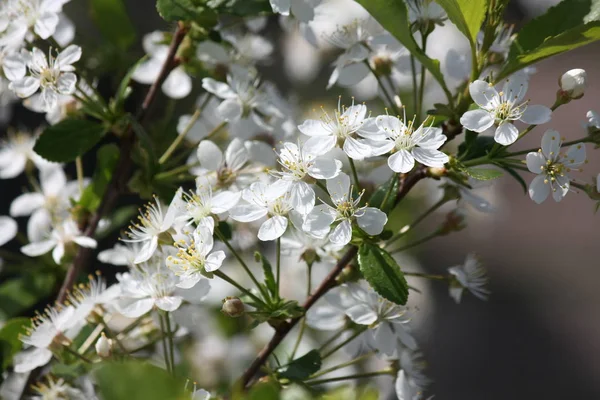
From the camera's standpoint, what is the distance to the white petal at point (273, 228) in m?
0.70

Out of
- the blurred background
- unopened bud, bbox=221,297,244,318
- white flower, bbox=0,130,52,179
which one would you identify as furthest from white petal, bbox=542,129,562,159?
the blurred background

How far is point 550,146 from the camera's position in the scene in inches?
28.1

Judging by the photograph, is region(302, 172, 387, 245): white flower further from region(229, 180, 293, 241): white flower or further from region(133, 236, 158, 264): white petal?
region(133, 236, 158, 264): white petal

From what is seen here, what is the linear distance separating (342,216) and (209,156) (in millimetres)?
222

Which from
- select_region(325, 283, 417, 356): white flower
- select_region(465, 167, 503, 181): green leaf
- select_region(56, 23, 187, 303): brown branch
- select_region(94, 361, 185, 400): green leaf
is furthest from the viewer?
select_region(56, 23, 187, 303): brown branch

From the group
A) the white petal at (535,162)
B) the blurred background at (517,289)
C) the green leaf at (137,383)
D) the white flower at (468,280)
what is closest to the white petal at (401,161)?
the white petal at (535,162)

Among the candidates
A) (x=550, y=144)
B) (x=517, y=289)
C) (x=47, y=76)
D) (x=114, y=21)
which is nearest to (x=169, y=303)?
(x=47, y=76)

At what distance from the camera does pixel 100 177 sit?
3.07ft

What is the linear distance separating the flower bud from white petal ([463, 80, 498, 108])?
0.08 metres

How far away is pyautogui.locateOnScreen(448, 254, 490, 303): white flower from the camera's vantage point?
34.0 inches

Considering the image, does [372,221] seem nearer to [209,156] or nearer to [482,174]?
[482,174]

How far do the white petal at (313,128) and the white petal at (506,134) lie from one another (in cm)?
16

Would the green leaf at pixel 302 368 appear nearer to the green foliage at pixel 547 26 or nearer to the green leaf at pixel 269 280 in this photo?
the green leaf at pixel 269 280

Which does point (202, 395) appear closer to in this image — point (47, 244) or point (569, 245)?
point (47, 244)
